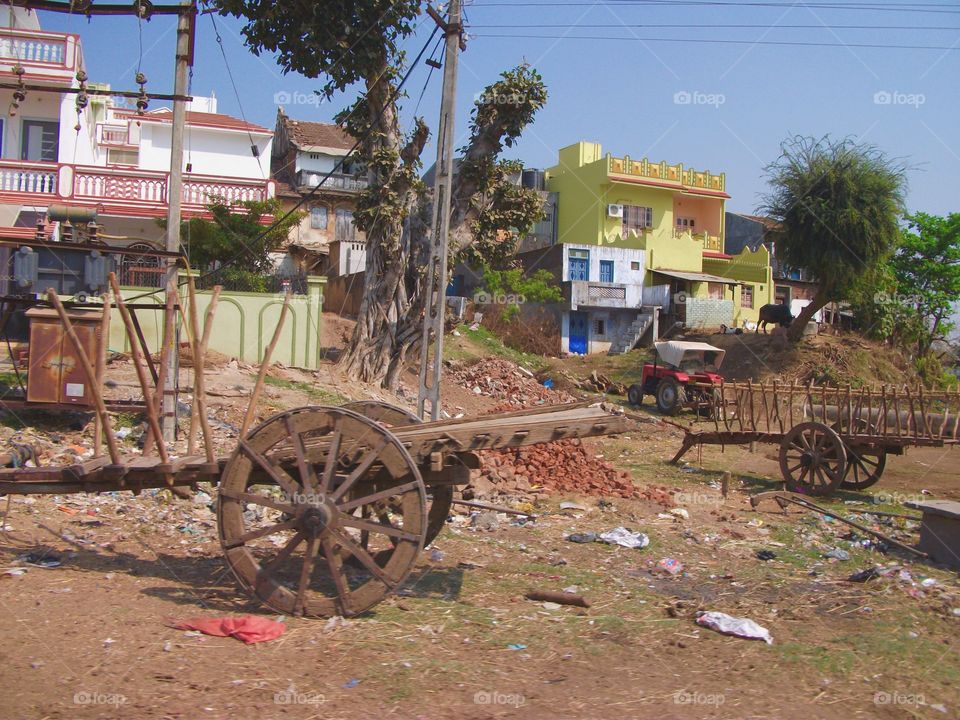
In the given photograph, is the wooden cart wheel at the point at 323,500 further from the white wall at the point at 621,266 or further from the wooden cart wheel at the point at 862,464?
the white wall at the point at 621,266

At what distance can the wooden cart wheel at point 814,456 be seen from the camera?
11266 millimetres

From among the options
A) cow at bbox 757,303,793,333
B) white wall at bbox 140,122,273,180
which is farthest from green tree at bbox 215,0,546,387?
cow at bbox 757,303,793,333

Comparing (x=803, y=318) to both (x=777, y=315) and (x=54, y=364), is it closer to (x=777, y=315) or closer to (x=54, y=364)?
(x=777, y=315)

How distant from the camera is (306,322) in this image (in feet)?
59.4

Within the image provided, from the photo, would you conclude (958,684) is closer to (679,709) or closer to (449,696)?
(679,709)

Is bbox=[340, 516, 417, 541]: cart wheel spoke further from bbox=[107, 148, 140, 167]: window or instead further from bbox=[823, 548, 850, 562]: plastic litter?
bbox=[107, 148, 140, 167]: window

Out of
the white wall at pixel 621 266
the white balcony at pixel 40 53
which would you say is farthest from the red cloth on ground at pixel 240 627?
the white wall at pixel 621 266

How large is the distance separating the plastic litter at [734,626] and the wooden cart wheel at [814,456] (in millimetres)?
6106

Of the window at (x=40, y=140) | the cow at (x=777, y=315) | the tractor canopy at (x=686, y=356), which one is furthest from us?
the cow at (x=777, y=315)

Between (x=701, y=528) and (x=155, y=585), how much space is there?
564cm

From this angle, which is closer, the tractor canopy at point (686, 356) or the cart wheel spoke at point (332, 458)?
the cart wheel spoke at point (332, 458)

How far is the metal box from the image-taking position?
1091 centimetres

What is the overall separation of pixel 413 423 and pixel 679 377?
17.4 metres

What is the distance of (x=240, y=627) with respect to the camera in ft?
17.4
